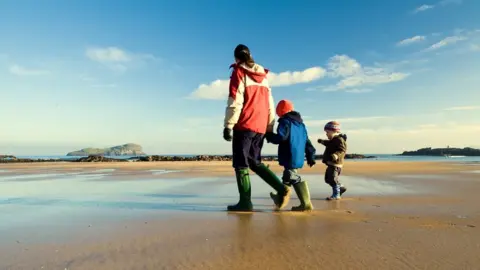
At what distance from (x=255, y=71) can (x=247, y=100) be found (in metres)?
0.43

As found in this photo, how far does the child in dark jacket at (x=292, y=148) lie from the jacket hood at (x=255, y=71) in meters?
0.62

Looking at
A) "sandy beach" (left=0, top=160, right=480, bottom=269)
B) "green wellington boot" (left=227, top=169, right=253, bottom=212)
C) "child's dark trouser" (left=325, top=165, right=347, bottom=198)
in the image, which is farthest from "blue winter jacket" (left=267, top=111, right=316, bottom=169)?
"child's dark trouser" (left=325, top=165, right=347, bottom=198)

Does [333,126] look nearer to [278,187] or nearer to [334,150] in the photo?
[334,150]

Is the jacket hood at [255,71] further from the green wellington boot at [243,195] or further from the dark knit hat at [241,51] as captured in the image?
the green wellington boot at [243,195]

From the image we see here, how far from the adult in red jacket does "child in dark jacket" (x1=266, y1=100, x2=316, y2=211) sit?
0.14 m

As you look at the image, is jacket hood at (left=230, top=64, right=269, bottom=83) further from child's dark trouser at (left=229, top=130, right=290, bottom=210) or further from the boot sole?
the boot sole

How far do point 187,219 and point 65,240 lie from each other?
53.7 inches

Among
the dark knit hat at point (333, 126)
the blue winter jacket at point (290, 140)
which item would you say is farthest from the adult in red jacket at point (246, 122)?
the dark knit hat at point (333, 126)

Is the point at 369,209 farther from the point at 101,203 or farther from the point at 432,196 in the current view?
the point at 101,203

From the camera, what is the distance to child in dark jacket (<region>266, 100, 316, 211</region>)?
4.90m

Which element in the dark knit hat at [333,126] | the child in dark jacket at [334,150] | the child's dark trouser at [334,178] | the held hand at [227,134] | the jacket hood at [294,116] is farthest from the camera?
the dark knit hat at [333,126]

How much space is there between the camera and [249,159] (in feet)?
16.6

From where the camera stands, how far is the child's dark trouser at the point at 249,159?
4.93 m

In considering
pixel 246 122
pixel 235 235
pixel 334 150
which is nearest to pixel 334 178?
pixel 334 150
